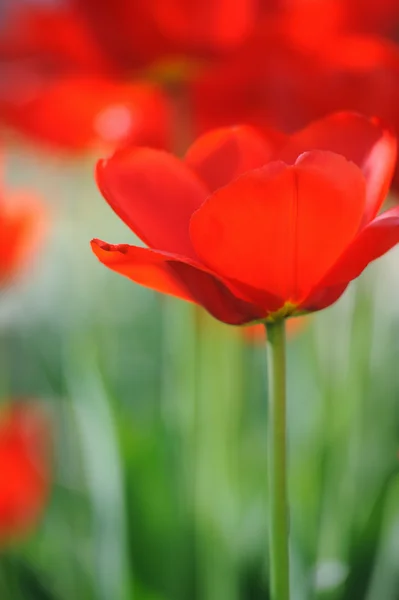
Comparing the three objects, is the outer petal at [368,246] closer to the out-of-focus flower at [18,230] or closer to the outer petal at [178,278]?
the outer petal at [178,278]

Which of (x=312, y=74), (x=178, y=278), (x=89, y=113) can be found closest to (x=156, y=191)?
(x=178, y=278)

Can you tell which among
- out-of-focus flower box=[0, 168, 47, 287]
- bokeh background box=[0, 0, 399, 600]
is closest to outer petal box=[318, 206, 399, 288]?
bokeh background box=[0, 0, 399, 600]

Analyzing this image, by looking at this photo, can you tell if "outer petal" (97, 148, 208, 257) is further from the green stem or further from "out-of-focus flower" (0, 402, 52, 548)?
"out-of-focus flower" (0, 402, 52, 548)

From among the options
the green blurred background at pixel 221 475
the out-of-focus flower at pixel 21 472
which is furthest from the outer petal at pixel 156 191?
the out-of-focus flower at pixel 21 472

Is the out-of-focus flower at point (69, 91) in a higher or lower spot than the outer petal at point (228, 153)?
higher

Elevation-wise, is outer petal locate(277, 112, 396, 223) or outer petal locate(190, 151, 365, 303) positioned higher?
outer petal locate(277, 112, 396, 223)

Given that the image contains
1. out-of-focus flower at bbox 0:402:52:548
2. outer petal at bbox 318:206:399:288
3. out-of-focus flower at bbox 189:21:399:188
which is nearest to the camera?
outer petal at bbox 318:206:399:288
